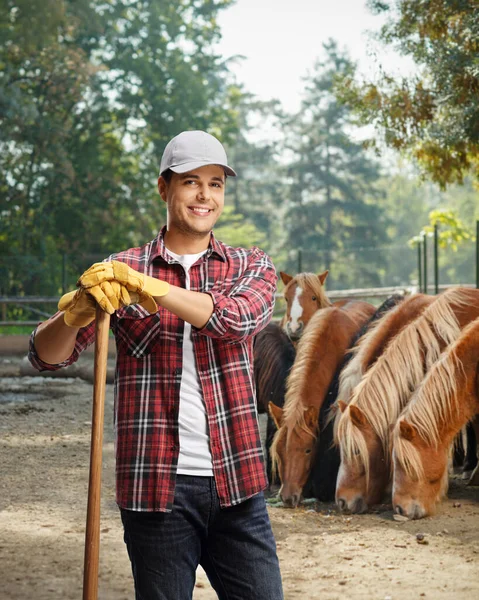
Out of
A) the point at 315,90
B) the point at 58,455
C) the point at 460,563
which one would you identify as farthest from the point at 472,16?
the point at 315,90

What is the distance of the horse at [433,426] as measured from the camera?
5.62 metres

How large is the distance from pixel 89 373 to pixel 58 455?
→ 16.2 ft

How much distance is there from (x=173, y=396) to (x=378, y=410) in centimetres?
393

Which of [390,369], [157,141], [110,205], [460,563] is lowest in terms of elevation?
[460,563]

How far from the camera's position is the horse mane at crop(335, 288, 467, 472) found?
5938 millimetres

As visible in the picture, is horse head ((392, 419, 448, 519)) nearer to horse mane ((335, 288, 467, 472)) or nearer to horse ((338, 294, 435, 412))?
horse mane ((335, 288, 467, 472))

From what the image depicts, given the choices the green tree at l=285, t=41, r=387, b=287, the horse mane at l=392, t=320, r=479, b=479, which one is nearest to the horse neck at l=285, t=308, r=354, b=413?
the horse mane at l=392, t=320, r=479, b=479

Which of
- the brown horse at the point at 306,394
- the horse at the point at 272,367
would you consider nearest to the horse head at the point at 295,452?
the brown horse at the point at 306,394

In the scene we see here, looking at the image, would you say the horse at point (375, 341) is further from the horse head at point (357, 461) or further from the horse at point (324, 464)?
the horse head at point (357, 461)

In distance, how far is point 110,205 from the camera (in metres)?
26.6

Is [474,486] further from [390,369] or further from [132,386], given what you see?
[132,386]

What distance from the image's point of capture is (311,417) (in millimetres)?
6391

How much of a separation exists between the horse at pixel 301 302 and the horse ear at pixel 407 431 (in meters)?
2.34

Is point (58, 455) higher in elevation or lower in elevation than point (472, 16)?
lower
